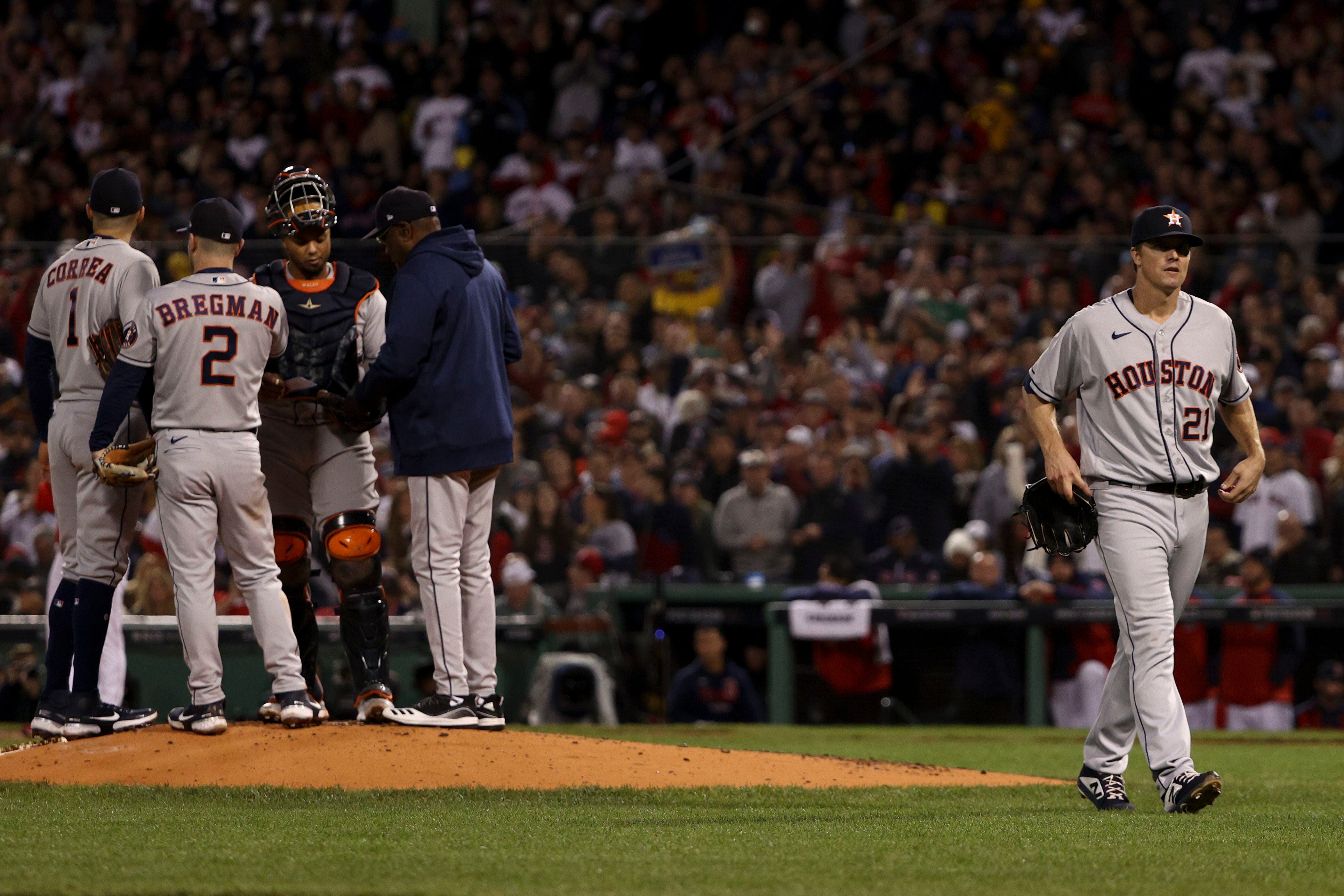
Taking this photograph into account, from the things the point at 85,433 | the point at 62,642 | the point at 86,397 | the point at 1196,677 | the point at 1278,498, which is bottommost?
the point at 1196,677

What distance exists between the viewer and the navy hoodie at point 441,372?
6148mm

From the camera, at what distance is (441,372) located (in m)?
6.26

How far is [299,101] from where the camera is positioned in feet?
61.2

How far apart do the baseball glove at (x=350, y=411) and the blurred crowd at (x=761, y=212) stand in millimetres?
5164

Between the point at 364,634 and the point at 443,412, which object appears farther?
the point at 364,634

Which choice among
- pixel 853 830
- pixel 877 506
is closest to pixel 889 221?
pixel 877 506

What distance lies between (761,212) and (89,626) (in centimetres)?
773

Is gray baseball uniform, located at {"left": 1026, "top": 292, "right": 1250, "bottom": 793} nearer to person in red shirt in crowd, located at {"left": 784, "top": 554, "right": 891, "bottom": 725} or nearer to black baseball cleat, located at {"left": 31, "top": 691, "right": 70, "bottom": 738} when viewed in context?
black baseball cleat, located at {"left": 31, "top": 691, "right": 70, "bottom": 738}

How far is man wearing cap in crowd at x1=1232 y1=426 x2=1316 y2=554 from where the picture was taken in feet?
37.5

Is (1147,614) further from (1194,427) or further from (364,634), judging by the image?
(364,634)

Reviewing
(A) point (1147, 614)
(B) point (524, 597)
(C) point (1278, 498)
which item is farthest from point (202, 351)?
(C) point (1278, 498)

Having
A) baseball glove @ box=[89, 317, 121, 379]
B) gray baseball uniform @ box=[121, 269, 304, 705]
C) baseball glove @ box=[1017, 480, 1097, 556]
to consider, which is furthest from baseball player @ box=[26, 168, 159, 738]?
baseball glove @ box=[1017, 480, 1097, 556]

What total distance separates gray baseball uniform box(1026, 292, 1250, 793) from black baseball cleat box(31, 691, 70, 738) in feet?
12.1

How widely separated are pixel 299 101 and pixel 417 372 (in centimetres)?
1330
